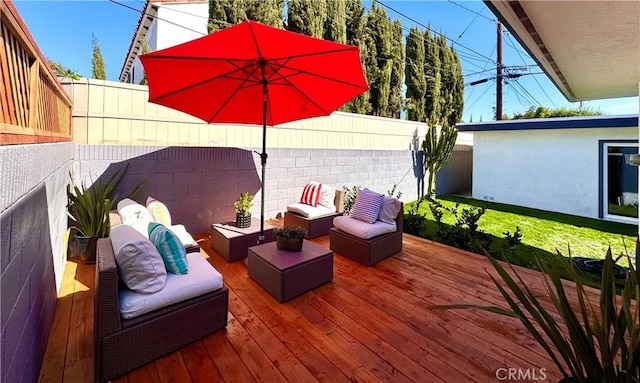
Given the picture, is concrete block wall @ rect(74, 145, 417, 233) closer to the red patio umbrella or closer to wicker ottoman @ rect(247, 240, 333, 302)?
the red patio umbrella

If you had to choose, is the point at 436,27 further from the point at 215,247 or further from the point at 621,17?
the point at 215,247

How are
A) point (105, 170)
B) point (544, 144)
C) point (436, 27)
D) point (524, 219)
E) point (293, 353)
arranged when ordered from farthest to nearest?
point (436, 27) < point (544, 144) < point (524, 219) < point (105, 170) < point (293, 353)

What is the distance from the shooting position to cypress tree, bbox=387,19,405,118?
1346cm

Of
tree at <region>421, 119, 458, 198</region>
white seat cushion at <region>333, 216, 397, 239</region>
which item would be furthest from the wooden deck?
tree at <region>421, 119, 458, 198</region>

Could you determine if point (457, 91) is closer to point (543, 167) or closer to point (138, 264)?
point (543, 167)

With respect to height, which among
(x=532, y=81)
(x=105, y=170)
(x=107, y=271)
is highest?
(x=532, y=81)

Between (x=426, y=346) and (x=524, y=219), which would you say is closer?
(x=426, y=346)

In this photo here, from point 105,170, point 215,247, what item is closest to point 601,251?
point 215,247

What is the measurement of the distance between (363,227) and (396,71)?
11.5m

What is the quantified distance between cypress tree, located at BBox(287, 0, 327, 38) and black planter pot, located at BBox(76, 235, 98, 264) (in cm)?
945

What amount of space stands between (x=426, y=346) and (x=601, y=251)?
204 inches

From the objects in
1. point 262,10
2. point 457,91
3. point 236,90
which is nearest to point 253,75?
point 236,90

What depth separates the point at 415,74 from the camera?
14445mm

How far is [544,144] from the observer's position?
30.0 feet
